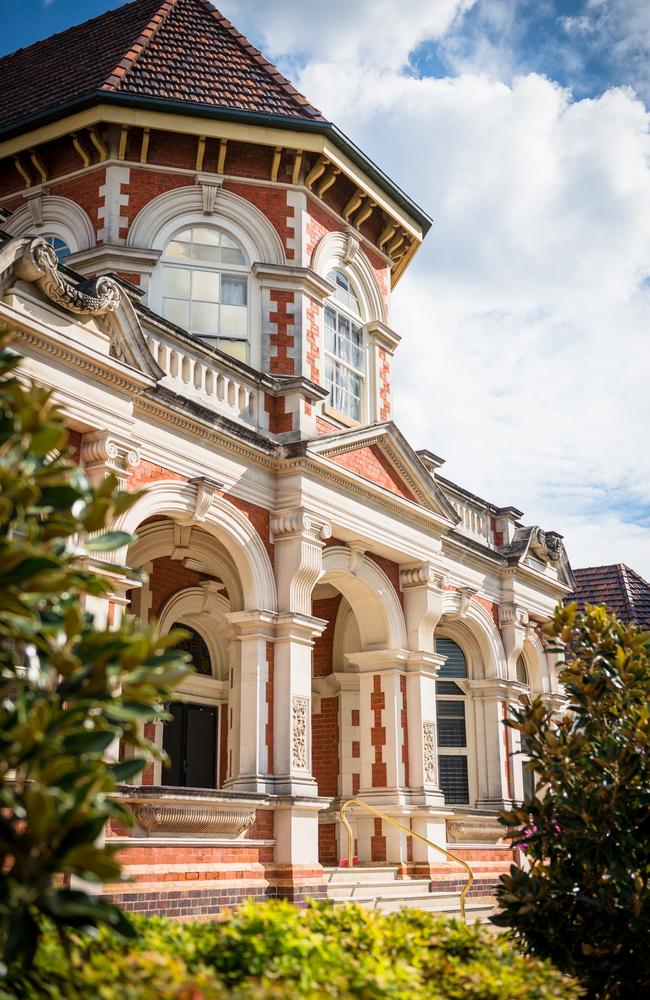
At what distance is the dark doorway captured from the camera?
15.3m

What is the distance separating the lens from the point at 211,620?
16.2 meters

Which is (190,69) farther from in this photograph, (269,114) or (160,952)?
(160,952)

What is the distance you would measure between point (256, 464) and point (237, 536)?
987 millimetres

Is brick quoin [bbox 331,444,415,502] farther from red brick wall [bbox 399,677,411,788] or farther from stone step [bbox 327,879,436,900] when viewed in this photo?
stone step [bbox 327,879,436,900]

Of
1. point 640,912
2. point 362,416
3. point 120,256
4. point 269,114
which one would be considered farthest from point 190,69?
point 640,912

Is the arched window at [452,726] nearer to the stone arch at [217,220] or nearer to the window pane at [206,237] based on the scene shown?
the stone arch at [217,220]

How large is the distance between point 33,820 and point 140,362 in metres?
8.49

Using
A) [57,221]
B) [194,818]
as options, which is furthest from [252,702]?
[57,221]

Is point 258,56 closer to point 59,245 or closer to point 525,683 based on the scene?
point 59,245

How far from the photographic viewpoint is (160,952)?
4523 mm

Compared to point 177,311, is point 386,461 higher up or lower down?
lower down

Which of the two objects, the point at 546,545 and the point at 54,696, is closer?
the point at 54,696

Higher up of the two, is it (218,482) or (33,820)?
(218,482)

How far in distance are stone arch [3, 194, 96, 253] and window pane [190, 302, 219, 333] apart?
1.78m
